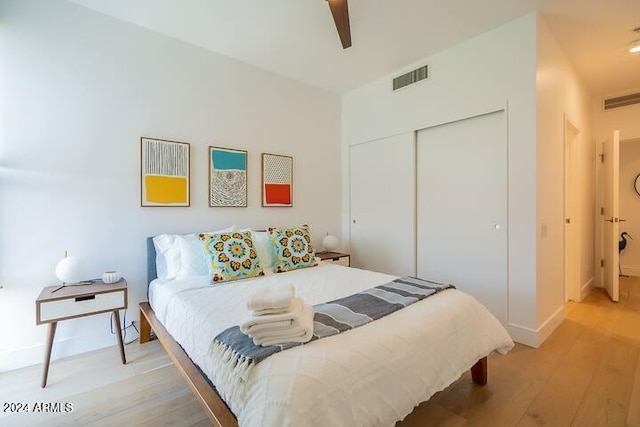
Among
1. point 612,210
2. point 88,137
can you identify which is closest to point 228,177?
point 88,137

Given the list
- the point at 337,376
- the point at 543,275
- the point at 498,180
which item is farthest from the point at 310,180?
the point at 337,376

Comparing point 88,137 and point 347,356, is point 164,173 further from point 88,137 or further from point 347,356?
point 347,356

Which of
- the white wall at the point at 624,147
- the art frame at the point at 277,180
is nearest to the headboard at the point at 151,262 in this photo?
the art frame at the point at 277,180

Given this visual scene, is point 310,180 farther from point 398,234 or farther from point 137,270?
point 137,270

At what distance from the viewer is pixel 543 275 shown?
8.38 feet

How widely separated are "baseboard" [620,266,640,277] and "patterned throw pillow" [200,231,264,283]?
599 cm

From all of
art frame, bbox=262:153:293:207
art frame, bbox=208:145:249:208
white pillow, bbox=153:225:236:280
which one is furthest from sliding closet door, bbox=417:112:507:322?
white pillow, bbox=153:225:236:280

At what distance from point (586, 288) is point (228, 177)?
4726 millimetres

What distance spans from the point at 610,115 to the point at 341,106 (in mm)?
3704

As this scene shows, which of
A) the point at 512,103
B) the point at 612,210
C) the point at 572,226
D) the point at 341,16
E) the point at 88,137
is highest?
the point at 341,16

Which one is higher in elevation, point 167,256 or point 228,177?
point 228,177

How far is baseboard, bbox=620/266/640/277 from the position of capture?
4.77 metres

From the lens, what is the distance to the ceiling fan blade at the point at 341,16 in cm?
174

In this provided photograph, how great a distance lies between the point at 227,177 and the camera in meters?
3.12
